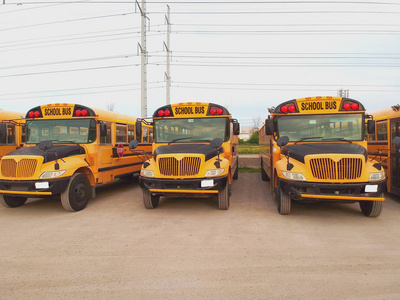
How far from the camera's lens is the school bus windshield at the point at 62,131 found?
647 centimetres

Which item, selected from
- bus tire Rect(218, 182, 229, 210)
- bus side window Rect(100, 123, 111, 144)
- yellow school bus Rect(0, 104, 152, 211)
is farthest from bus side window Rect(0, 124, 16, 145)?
bus tire Rect(218, 182, 229, 210)

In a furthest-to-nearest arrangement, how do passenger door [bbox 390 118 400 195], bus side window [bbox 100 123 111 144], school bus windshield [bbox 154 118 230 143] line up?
bus side window [bbox 100 123 111 144], school bus windshield [bbox 154 118 230 143], passenger door [bbox 390 118 400 195]

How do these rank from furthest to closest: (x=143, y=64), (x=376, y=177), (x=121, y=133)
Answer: (x=143, y=64)
(x=121, y=133)
(x=376, y=177)

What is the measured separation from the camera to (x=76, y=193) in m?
5.77

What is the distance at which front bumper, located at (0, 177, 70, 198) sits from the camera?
17.1 ft

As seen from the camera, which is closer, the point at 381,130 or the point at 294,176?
the point at 294,176

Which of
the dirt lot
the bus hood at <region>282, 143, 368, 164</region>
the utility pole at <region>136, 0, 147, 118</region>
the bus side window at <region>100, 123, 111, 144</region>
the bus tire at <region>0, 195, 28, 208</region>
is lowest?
the dirt lot

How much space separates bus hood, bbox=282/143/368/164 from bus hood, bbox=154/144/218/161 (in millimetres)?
1628

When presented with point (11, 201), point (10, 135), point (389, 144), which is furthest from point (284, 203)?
point (10, 135)

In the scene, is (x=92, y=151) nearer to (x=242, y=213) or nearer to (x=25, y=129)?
(x=25, y=129)

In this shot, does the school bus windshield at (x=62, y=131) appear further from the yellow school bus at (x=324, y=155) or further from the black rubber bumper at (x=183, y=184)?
the yellow school bus at (x=324, y=155)

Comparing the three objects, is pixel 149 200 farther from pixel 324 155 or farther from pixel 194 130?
pixel 324 155

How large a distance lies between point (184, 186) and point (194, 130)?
165 centimetres

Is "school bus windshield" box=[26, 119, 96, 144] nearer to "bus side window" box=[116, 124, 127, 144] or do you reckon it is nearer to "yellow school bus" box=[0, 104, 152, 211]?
"yellow school bus" box=[0, 104, 152, 211]
